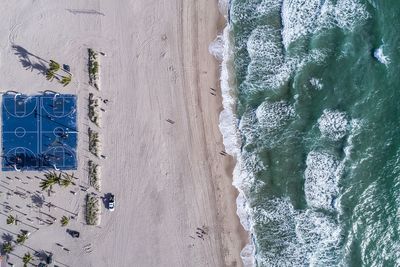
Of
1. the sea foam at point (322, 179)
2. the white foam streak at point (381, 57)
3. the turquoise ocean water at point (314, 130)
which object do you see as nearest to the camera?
the white foam streak at point (381, 57)

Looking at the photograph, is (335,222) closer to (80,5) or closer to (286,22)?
(286,22)

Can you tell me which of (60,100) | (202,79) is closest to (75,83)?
(60,100)

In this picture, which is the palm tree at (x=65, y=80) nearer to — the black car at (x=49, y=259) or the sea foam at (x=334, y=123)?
the black car at (x=49, y=259)

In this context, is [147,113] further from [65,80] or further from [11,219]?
[11,219]

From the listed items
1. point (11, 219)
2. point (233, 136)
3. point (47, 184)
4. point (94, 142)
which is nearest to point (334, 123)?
point (233, 136)

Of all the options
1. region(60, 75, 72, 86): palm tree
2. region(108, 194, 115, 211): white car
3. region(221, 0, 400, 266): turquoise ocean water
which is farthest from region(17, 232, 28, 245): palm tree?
region(221, 0, 400, 266): turquoise ocean water

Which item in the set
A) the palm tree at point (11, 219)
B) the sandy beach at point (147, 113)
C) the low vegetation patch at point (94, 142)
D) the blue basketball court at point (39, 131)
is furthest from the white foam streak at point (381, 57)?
the palm tree at point (11, 219)

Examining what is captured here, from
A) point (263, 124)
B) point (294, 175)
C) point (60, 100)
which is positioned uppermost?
point (60, 100)
